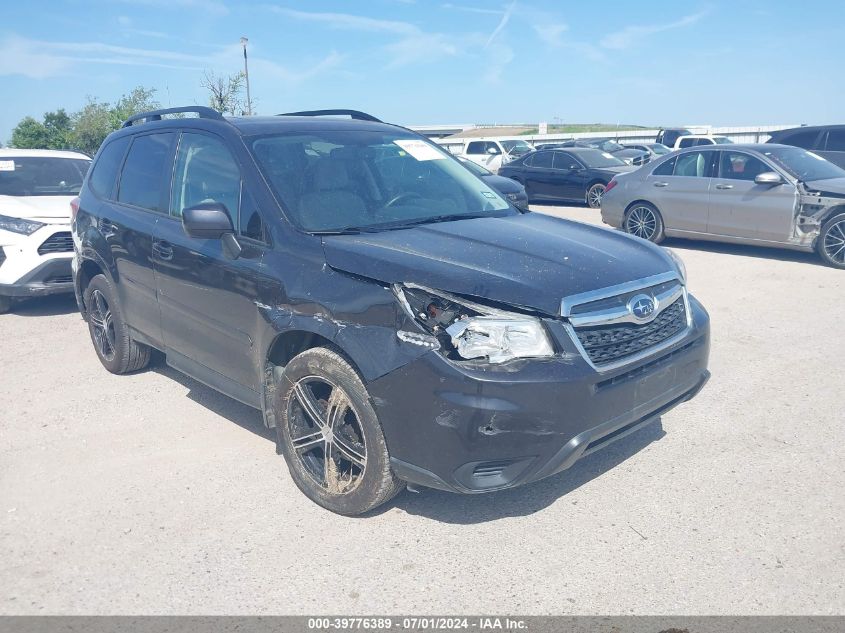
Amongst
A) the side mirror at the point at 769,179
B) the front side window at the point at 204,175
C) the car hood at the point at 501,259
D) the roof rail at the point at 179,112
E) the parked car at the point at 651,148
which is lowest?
the parked car at the point at 651,148

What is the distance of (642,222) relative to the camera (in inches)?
449

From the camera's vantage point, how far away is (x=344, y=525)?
3.53 meters

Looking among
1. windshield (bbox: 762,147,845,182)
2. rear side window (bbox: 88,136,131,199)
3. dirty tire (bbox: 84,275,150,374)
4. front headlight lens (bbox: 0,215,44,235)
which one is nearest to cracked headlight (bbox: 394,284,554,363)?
dirty tire (bbox: 84,275,150,374)

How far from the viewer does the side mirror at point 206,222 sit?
3.76m

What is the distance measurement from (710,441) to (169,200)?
3.63m

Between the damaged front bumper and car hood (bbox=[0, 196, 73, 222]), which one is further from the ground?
car hood (bbox=[0, 196, 73, 222])

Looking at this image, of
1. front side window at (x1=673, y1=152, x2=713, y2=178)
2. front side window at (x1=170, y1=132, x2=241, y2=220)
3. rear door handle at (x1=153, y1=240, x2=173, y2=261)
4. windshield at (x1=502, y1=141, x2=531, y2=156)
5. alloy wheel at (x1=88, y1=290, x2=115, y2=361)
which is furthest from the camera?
windshield at (x1=502, y1=141, x2=531, y2=156)

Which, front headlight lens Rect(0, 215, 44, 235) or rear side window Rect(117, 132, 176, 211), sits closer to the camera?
rear side window Rect(117, 132, 176, 211)

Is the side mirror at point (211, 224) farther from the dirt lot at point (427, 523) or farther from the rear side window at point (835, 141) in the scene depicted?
the rear side window at point (835, 141)

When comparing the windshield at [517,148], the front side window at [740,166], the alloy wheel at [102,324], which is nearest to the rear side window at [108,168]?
the alloy wheel at [102,324]

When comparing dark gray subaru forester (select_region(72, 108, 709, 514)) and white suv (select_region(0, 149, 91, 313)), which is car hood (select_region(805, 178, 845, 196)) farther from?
white suv (select_region(0, 149, 91, 313))

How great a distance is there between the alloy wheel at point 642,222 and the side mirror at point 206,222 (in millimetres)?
8686

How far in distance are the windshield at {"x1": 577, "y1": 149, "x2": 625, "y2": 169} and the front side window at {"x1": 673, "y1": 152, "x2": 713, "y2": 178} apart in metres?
6.00

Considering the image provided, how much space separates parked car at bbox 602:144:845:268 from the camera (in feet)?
30.7
